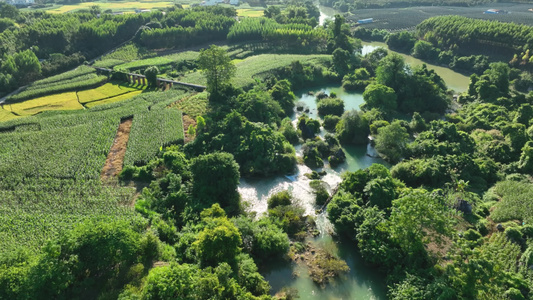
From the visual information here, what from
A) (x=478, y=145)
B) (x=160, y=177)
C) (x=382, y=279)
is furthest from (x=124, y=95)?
(x=478, y=145)

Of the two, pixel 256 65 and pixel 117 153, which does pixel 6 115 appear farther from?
pixel 256 65

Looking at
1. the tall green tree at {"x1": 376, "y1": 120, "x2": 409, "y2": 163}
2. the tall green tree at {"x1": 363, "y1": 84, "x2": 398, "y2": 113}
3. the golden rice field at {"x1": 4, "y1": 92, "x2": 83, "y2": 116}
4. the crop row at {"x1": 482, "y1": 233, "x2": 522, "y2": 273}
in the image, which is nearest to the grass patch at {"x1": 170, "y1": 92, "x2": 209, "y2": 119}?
the golden rice field at {"x1": 4, "y1": 92, "x2": 83, "y2": 116}

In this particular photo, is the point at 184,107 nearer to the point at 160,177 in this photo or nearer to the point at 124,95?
the point at 124,95

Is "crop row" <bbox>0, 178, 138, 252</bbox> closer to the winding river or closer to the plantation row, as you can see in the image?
the winding river

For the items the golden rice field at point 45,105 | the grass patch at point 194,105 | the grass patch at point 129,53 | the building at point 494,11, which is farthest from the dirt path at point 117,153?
the building at point 494,11

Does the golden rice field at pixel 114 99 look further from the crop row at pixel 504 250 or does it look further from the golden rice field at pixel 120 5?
the golden rice field at pixel 120 5

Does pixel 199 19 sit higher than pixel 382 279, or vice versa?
pixel 199 19

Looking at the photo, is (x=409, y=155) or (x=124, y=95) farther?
(x=124, y=95)
